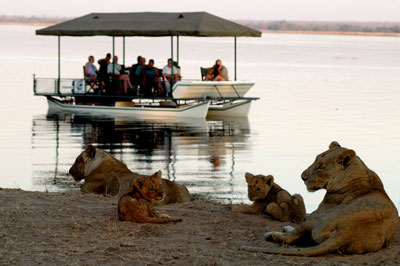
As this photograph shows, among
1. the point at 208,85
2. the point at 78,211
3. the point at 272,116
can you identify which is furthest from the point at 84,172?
the point at 272,116

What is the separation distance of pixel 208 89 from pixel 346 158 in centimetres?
1824

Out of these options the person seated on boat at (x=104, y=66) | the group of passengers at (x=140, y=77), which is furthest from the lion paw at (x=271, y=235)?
the person seated on boat at (x=104, y=66)

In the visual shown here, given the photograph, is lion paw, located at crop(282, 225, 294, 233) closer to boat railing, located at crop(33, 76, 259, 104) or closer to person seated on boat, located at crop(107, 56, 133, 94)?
boat railing, located at crop(33, 76, 259, 104)

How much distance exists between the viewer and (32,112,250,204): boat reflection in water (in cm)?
1452

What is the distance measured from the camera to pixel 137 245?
23.2 ft

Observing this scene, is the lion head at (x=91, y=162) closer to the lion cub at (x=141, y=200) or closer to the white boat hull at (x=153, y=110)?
the lion cub at (x=141, y=200)

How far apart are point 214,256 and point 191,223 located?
1.31 m

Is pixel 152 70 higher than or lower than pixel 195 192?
higher

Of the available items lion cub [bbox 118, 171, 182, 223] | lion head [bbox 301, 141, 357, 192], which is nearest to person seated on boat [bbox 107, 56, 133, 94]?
lion cub [bbox 118, 171, 182, 223]

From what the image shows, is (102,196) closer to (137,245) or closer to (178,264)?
(137,245)

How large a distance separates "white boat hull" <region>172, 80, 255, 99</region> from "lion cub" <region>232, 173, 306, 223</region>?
15748 mm

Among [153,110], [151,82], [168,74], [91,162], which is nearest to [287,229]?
[91,162]

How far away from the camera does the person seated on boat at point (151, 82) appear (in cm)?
2524

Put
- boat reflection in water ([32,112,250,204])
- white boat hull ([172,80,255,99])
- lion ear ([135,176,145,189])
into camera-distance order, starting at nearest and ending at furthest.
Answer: lion ear ([135,176,145,189])
boat reflection in water ([32,112,250,204])
white boat hull ([172,80,255,99])
